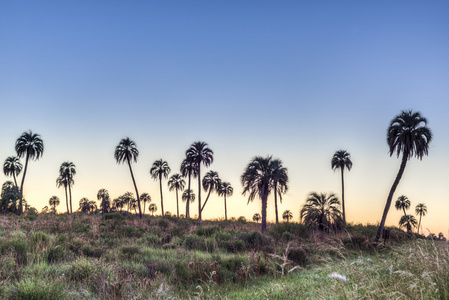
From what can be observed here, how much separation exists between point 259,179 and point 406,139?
16.8 meters

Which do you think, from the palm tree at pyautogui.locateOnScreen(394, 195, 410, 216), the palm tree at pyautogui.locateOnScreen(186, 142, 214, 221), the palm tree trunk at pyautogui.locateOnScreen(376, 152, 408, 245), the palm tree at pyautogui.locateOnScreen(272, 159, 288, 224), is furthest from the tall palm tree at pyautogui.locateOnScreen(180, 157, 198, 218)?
the palm tree at pyautogui.locateOnScreen(394, 195, 410, 216)

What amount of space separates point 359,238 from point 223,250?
12.4 meters

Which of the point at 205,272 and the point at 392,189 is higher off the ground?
the point at 392,189

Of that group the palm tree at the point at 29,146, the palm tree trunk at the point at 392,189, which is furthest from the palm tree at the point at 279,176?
the palm tree at the point at 29,146

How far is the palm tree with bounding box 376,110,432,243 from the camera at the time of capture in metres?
28.9

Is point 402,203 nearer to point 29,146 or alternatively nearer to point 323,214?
point 323,214

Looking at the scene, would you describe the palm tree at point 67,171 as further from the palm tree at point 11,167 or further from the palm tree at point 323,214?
the palm tree at point 323,214

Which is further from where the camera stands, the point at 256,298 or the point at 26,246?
the point at 26,246

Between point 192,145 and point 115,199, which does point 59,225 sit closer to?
point 192,145

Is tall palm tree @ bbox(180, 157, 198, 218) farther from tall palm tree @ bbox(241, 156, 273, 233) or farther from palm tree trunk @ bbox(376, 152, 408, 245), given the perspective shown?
palm tree trunk @ bbox(376, 152, 408, 245)

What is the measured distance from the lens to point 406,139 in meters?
29.0

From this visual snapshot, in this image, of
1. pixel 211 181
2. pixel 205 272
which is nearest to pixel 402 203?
pixel 211 181

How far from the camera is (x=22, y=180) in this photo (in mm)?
48531

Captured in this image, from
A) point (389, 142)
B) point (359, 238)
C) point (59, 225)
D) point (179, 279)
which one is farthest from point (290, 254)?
point (389, 142)
